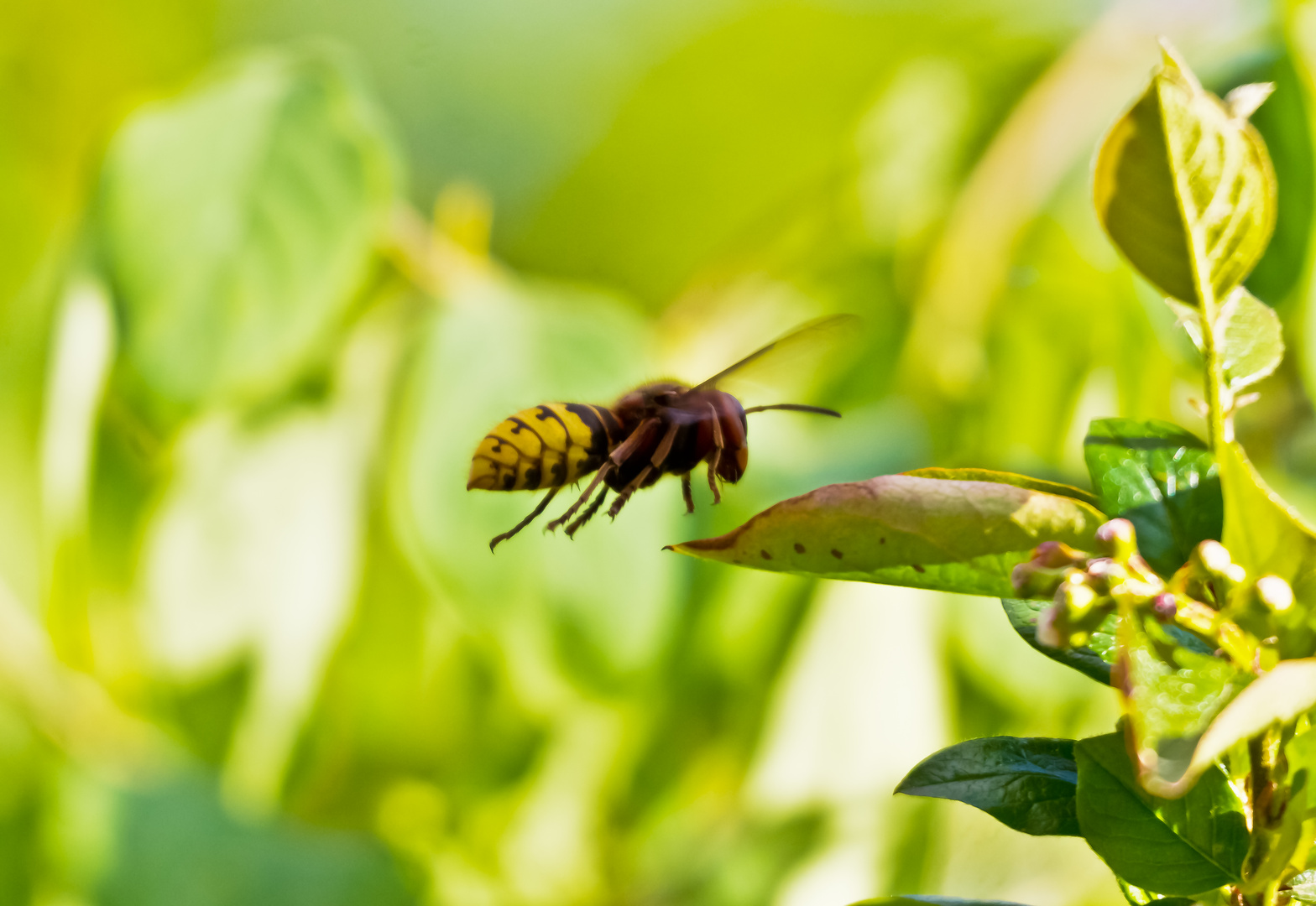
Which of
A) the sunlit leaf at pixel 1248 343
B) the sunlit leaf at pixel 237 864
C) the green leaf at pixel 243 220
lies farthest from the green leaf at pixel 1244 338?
the sunlit leaf at pixel 237 864

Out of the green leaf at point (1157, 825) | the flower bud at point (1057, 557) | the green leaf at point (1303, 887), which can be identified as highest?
the flower bud at point (1057, 557)

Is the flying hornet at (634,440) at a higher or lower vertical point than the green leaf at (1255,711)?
higher

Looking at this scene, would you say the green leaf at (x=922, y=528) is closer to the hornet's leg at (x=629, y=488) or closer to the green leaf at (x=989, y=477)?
the green leaf at (x=989, y=477)

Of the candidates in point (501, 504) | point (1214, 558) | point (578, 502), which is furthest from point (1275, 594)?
point (501, 504)

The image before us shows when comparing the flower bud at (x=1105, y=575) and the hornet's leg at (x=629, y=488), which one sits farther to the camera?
the hornet's leg at (x=629, y=488)

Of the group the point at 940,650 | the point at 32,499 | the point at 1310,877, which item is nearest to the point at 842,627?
the point at 940,650

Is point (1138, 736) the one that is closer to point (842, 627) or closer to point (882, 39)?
point (842, 627)

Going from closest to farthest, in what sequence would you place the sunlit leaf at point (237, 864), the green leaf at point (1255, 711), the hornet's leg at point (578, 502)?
the green leaf at point (1255, 711), the hornet's leg at point (578, 502), the sunlit leaf at point (237, 864)

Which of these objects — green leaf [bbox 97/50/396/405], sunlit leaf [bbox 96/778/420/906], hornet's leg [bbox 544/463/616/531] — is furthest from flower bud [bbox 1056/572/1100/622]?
sunlit leaf [bbox 96/778/420/906]
